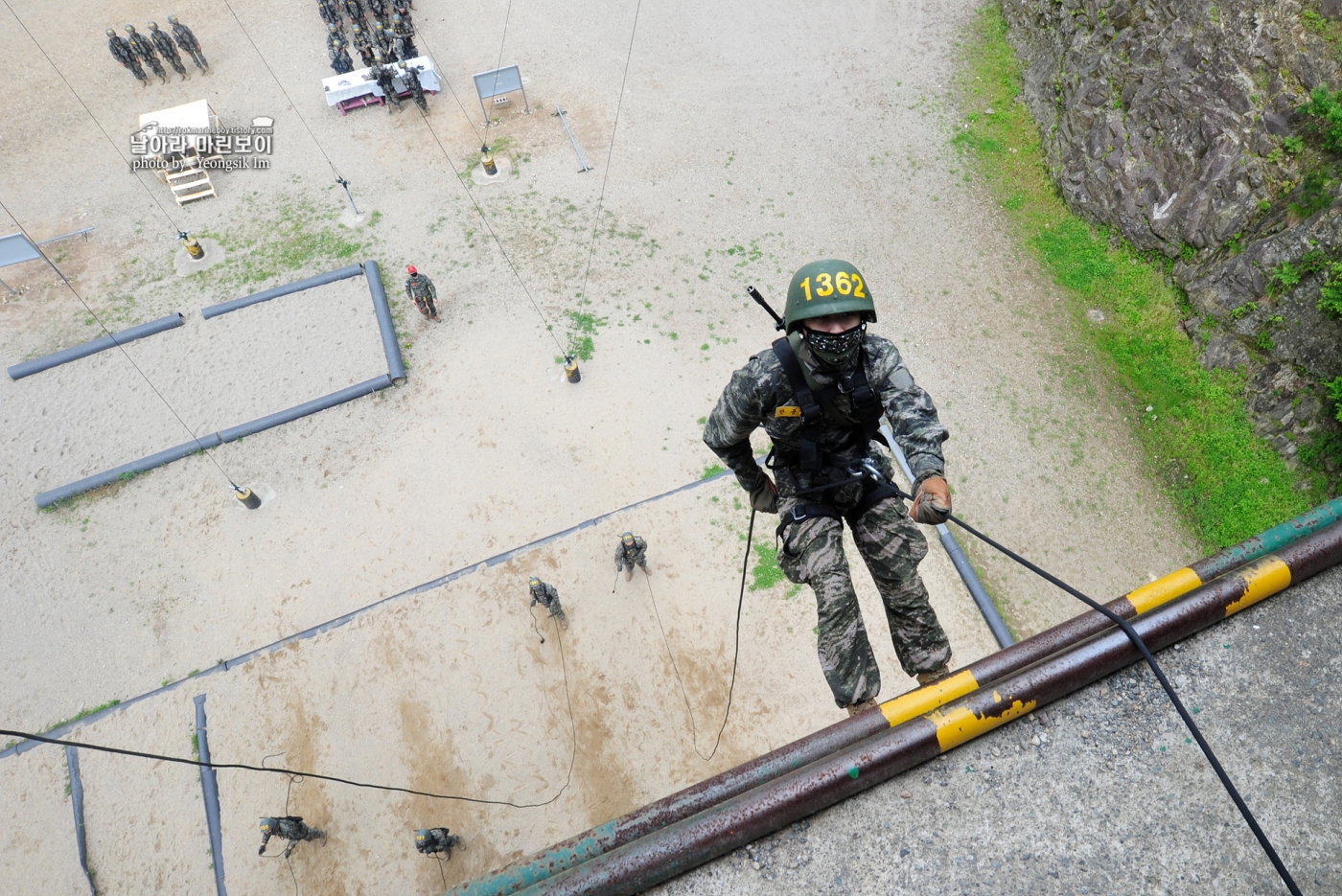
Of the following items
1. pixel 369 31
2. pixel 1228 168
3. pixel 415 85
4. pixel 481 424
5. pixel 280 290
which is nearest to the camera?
pixel 481 424

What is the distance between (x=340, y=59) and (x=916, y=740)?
17.7m

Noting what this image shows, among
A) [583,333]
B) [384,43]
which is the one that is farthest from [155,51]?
[583,333]

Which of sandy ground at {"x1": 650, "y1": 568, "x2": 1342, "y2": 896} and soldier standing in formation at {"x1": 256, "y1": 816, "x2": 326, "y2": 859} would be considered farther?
soldier standing in formation at {"x1": 256, "y1": 816, "x2": 326, "y2": 859}

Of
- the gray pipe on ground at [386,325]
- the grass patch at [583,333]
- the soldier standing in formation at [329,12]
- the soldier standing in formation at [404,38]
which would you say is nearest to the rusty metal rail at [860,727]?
the grass patch at [583,333]

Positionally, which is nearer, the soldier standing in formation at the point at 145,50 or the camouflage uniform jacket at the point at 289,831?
the camouflage uniform jacket at the point at 289,831

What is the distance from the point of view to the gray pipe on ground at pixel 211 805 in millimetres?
7625

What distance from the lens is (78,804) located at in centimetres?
796

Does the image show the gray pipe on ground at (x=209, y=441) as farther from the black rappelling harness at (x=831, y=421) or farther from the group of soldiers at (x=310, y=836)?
the black rappelling harness at (x=831, y=421)

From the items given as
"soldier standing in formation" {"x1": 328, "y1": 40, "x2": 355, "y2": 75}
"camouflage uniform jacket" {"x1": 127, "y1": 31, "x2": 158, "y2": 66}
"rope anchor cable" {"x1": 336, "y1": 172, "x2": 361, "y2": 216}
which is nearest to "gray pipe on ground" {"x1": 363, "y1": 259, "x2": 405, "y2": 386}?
"rope anchor cable" {"x1": 336, "y1": 172, "x2": 361, "y2": 216}

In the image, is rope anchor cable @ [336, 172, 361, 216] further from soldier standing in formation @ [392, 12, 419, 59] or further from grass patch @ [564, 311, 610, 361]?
grass patch @ [564, 311, 610, 361]

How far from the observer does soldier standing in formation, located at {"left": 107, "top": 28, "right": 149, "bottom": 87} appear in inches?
601

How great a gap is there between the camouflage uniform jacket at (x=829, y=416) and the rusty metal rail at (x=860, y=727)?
1.19 meters

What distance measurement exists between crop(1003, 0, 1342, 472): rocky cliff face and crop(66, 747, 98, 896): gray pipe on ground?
16.0 metres

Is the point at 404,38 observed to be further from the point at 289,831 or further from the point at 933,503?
the point at 933,503
